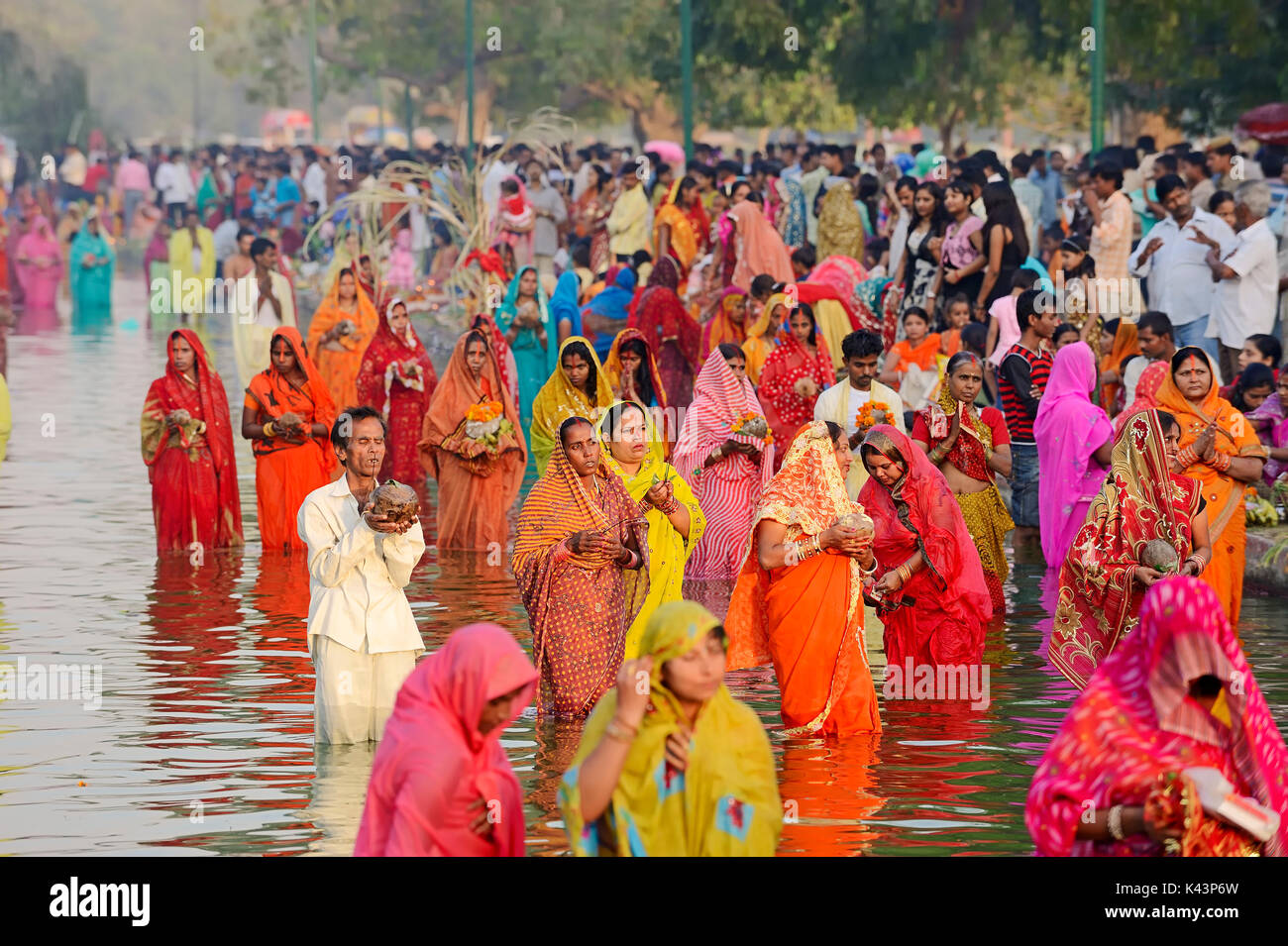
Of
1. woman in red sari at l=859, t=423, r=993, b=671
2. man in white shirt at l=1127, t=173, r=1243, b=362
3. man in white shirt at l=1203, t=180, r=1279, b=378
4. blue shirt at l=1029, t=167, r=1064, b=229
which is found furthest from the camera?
blue shirt at l=1029, t=167, r=1064, b=229

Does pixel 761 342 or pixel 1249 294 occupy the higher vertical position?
pixel 1249 294

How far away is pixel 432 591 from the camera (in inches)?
480

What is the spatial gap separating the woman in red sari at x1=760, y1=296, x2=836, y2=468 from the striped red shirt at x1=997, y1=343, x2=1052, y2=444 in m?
1.11

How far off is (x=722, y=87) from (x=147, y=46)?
293 ft

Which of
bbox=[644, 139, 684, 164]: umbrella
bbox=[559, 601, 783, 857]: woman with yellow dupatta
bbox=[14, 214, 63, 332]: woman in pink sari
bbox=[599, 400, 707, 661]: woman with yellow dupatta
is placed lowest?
bbox=[559, 601, 783, 857]: woman with yellow dupatta

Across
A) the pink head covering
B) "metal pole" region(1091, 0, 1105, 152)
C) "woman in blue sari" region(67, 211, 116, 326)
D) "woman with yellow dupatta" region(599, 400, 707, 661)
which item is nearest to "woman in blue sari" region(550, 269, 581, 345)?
"metal pole" region(1091, 0, 1105, 152)

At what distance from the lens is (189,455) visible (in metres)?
13.5

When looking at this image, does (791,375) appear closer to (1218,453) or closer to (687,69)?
(1218,453)

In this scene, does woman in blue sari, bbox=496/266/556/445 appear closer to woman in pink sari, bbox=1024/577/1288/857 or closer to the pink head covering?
the pink head covering

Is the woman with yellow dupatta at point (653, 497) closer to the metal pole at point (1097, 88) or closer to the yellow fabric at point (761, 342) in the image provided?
the yellow fabric at point (761, 342)

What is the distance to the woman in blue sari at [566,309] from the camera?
1694 centimetres

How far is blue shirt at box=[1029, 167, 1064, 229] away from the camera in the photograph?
75.6 feet

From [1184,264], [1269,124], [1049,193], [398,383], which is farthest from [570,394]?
[1049,193]

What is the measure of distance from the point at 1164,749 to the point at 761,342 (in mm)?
9388
